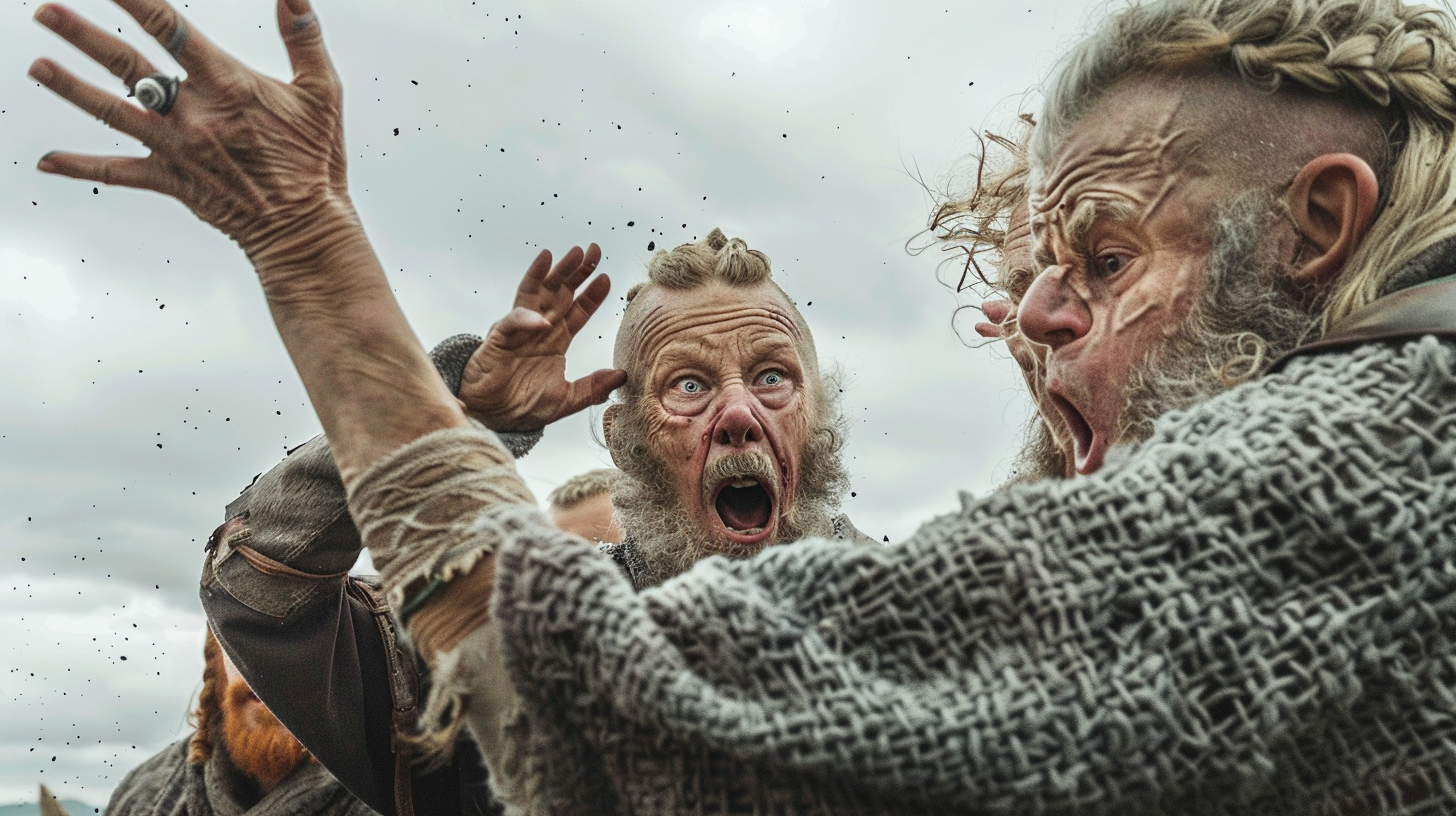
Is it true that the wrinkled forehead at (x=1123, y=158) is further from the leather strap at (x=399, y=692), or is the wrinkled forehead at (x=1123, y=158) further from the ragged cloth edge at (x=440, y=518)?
the leather strap at (x=399, y=692)

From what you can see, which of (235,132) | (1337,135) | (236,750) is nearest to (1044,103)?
(1337,135)

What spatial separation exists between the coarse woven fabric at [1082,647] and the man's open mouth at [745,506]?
252cm

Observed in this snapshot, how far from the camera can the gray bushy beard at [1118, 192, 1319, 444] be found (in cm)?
176

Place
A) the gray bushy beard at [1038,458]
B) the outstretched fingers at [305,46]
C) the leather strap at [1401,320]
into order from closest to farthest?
the leather strap at [1401,320] → the outstretched fingers at [305,46] → the gray bushy beard at [1038,458]

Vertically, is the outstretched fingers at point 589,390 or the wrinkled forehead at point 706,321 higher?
the wrinkled forehead at point 706,321

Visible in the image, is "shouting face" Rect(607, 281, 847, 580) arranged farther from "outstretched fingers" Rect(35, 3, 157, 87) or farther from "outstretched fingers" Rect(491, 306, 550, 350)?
"outstretched fingers" Rect(35, 3, 157, 87)

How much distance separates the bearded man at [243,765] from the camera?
313cm

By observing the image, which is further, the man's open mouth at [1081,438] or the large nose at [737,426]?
the large nose at [737,426]

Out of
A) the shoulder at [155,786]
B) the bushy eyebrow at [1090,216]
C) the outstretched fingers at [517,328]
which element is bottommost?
the shoulder at [155,786]

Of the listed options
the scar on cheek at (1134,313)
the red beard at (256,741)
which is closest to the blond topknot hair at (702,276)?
the red beard at (256,741)

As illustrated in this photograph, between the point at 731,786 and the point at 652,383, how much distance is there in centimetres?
274

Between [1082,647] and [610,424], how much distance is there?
3229 mm

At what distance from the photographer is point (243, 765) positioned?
3.22 metres

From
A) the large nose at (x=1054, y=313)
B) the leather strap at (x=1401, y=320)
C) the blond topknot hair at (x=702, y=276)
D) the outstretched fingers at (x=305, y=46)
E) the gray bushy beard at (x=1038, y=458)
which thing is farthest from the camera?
the blond topknot hair at (x=702, y=276)
